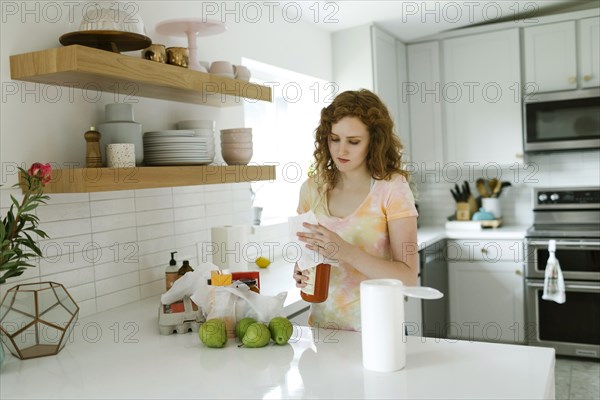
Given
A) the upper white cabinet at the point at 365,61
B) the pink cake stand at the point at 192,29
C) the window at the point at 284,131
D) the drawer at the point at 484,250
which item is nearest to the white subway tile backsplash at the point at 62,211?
the pink cake stand at the point at 192,29

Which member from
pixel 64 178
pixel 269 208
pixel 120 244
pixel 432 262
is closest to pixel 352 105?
pixel 64 178

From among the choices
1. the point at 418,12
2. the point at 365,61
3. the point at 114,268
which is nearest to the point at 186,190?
the point at 114,268

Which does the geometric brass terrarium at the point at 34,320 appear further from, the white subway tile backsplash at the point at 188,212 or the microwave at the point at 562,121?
the microwave at the point at 562,121

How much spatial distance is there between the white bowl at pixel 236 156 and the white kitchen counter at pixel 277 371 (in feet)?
3.18

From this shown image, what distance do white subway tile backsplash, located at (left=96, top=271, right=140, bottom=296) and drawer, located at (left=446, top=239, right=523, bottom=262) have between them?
2544 millimetres

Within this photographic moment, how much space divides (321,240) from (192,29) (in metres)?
1.13

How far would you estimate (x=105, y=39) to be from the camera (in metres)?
1.87

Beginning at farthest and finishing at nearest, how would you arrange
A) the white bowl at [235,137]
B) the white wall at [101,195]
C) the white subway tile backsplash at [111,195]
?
the white bowl at [235,137] < the white subway tile backsplash at [111,195] < the white wall at [101,195]

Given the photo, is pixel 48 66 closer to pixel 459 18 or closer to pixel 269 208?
pixel 269 208

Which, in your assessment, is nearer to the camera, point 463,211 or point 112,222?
point 112,222

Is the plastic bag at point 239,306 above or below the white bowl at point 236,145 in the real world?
below

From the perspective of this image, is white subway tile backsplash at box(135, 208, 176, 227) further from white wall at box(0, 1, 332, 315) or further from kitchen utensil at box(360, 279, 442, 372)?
kitchen utensil at box(360, 279, 442, 372)

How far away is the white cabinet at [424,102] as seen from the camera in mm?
4336

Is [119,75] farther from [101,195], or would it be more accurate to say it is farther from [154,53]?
[101,195]
